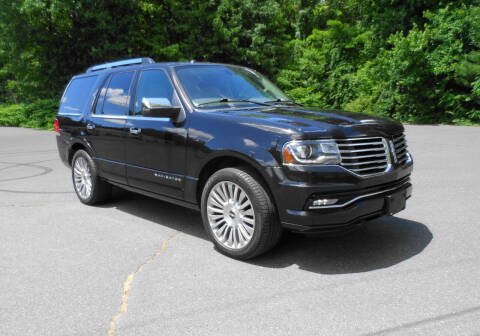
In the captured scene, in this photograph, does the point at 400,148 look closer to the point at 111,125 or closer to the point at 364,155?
the point at 364,155

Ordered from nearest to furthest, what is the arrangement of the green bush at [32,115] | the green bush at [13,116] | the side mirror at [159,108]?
the side mirror at [159,108] < the green bush at [32,115] < the green bush at [13,116]

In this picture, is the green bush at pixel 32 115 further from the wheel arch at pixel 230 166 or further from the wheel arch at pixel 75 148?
the wheel arch at pixel 230 166

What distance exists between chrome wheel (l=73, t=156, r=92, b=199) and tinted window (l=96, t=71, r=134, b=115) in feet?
3.29

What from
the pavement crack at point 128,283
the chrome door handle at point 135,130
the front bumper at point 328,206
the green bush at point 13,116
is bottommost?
the green bush at point 13,116

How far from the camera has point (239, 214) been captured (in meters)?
4.17

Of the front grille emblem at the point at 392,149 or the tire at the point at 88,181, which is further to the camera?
the tire at the point at 88,181

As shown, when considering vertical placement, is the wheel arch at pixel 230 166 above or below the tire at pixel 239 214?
above

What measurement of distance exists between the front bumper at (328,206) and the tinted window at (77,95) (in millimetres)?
3873

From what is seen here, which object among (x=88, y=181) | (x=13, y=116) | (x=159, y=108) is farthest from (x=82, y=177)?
(x=13, y=116)

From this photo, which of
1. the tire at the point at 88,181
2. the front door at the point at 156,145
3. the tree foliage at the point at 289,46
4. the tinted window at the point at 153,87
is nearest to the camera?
the front door at the point at 156,145

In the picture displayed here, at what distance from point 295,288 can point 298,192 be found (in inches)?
30.9

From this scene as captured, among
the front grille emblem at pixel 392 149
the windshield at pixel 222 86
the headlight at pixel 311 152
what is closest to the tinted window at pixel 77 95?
the windshield at pixel 222 86

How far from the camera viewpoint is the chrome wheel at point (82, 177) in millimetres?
6379

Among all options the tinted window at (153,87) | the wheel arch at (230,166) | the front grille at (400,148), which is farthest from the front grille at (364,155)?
the tinted window at (153,87)
